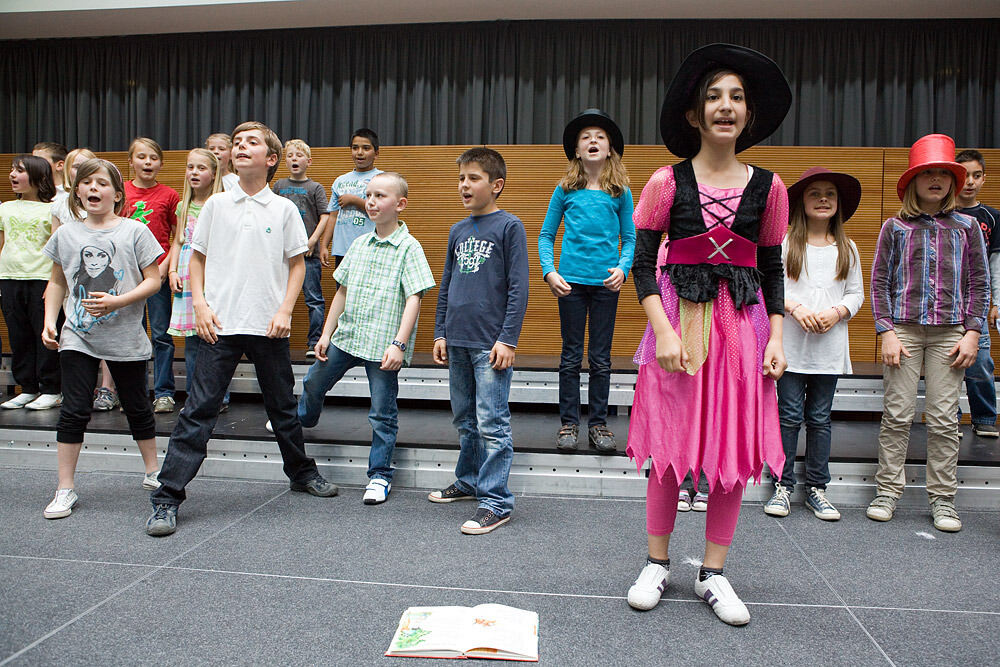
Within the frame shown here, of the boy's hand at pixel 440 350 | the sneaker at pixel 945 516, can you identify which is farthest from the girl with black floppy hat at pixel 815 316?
the boy's hand at pixel 440 350

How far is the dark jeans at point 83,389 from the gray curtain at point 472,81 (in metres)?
4.44

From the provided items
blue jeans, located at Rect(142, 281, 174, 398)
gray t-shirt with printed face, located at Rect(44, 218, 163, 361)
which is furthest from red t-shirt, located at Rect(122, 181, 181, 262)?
gray t-shirt with printed face, located at Rect(44, 218, 163, 361)

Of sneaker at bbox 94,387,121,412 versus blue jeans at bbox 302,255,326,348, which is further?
blue jeans at bbox 302,255,326,348

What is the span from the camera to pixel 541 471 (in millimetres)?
3029

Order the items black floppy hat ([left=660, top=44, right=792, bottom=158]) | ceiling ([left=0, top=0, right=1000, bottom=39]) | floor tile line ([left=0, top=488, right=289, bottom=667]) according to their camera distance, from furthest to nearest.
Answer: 1. ceiling ([left=0, top=0, right=1000, bottom=39])
2. black floppy hat ([left=660, top=44, right=792, bottom=158])
3. floor tile line ([left=0, top=488, right=289, bottom=667])

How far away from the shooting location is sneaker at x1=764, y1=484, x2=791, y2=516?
2.74m

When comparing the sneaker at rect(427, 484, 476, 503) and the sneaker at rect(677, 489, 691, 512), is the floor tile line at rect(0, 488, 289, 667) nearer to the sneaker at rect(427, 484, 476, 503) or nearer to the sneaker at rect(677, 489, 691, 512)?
the sneaker at rect(427, 484, 476, 503)

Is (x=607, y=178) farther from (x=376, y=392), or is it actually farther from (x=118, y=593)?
(x=118, y=593)

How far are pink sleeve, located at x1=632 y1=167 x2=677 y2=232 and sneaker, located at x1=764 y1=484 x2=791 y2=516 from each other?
154 centimetres

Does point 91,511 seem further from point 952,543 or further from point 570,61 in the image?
point 570,61

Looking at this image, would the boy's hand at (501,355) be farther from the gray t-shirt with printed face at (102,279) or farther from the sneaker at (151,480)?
the sneaker at (151,480)

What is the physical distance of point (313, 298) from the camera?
4617 mm

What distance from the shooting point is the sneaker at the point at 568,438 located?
299cm

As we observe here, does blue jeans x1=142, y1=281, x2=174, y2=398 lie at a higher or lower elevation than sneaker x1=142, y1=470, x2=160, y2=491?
higher
